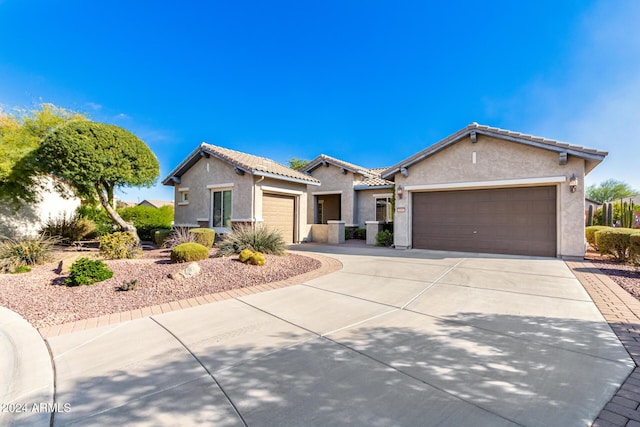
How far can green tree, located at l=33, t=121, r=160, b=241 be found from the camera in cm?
935

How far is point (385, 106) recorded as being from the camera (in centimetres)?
1792

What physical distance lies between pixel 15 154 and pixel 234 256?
9204mm

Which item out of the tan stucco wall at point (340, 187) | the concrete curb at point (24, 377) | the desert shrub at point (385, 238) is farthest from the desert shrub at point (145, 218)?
the concrete curb at point (24, 377)

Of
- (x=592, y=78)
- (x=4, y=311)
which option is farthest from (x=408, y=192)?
(x=4, y=311)

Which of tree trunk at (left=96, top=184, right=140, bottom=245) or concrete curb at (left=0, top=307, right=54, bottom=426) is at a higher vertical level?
tree trunk at (left=96, top=184, right=140, bottom=245)

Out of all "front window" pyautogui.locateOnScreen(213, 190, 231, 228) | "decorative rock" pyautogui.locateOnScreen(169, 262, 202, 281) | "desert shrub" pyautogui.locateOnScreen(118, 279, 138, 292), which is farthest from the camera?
"front window" pyautogui.locateOnScreen(213, 190, 231, 228)

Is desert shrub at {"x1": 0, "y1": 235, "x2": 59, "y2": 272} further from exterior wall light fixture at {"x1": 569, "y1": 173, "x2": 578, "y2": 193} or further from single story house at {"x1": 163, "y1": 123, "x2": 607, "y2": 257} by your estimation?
exterior wall light fixture at {"x1": 569, "y1": 173, "x2": 578, "y2": 193}

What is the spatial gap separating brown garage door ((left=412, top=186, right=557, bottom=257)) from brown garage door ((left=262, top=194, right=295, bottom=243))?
6442 millimetres

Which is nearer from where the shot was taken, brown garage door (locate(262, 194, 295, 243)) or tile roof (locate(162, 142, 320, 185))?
tile roof (locate(162, 142, 320, 185))

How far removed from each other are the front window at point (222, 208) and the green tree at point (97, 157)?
136 inches

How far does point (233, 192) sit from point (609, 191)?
60722 millimetres

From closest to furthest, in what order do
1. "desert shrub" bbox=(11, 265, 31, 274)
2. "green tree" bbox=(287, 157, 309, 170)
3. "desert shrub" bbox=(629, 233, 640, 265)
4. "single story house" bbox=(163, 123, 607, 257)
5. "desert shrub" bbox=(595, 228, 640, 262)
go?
"desert shrub" bbox=(11, 265, 31, 274) < "desert shrub" bbox=(629, 233, 640, 265) < "desert shrub" bbox=(595, 228, 640, 262) < "single story house" bbox=(163, 123, 607, 257) < "green tree" bbox=(287, 157, 309, 170)

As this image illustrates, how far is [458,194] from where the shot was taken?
39.1ft

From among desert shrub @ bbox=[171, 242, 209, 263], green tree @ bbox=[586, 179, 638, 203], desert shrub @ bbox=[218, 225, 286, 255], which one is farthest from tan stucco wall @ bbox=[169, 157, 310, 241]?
green tree @ bbox=[586, 179, 638, 203]
